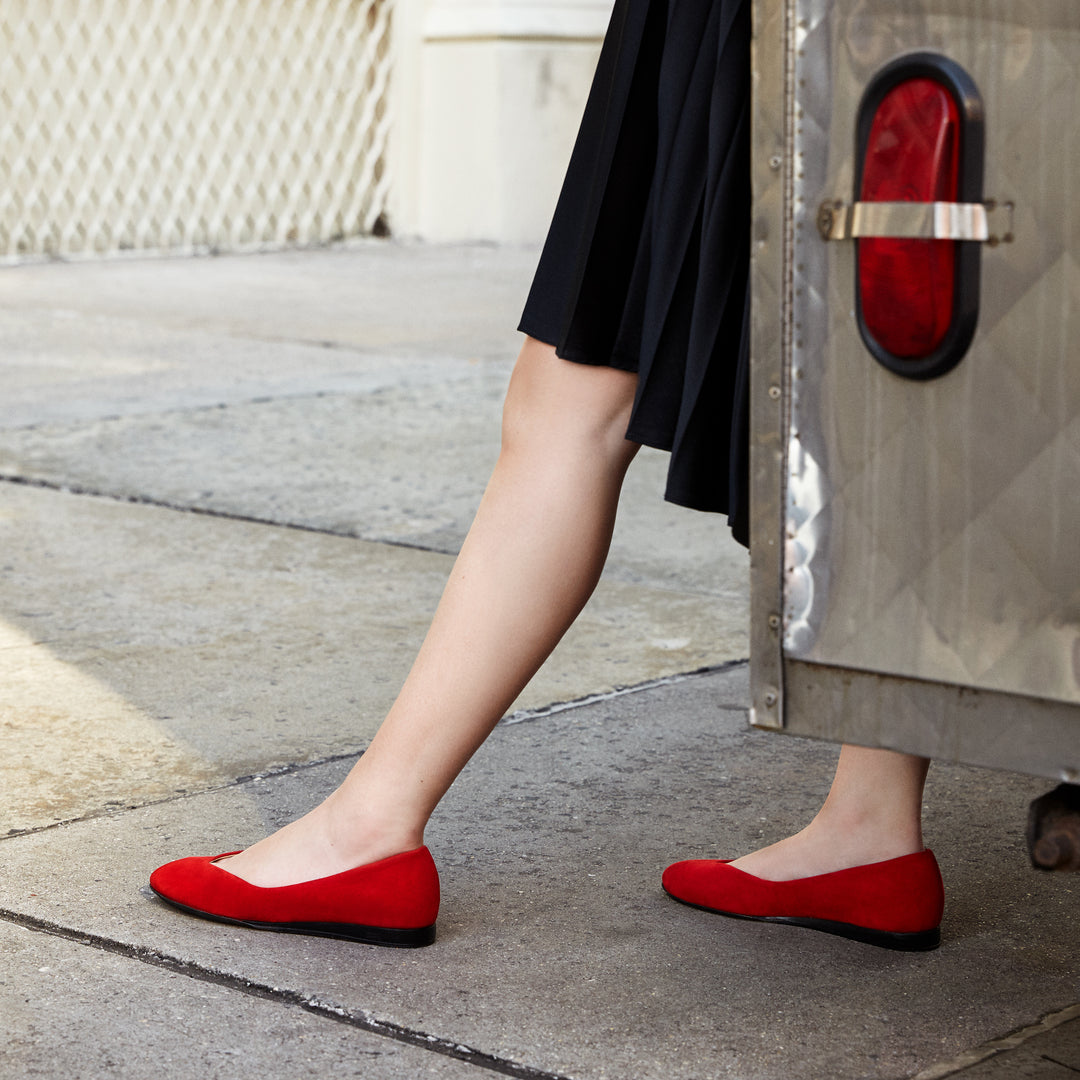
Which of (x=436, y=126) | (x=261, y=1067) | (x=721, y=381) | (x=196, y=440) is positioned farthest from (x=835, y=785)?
(x=436, y=126)

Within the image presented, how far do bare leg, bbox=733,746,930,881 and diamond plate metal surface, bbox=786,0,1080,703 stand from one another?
55 centimetres

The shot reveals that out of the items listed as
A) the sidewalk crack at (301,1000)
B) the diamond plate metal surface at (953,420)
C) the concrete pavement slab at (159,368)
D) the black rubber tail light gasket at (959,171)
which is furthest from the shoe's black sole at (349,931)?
the concrete pavement slab at (159,368)

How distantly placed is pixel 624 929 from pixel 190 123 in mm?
8201

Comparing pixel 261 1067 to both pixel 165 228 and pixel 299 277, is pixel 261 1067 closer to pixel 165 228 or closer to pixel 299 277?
pixel 299 277

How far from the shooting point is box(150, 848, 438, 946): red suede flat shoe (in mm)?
1850

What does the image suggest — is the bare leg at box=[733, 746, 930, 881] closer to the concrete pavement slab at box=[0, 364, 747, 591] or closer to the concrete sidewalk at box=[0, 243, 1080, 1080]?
the concrete sidewalk at box=[0, 243, 1080, 1080]

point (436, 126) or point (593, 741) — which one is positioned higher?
point (436, 126)

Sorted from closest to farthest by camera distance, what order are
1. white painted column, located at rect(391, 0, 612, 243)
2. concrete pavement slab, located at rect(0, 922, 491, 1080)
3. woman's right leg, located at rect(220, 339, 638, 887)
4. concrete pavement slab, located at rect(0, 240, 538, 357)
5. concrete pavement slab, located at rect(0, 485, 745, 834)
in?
concrete pavement slab, located at rect(0, 922, 491, 1080)
woman's right leg, located at rect(220, 339, 638, 887)
concrete pavement slab, located at rect(0, 485, 745, 834)
concrete pavement slab, located at rect(0, 240, 538, 357)
white painted column, located at rect(391, 0, 612, 243)

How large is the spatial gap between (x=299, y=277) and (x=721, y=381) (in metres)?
6.88

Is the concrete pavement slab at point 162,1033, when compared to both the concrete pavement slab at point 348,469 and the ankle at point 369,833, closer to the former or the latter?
the ankle at point 369,833

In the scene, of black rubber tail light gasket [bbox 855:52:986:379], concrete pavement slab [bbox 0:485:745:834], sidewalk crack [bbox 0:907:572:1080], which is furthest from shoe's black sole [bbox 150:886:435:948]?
black rubber tail light gasket [bbox 855:52:986:379]

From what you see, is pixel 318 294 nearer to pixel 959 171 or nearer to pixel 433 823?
pixel 433 823

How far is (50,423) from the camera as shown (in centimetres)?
468

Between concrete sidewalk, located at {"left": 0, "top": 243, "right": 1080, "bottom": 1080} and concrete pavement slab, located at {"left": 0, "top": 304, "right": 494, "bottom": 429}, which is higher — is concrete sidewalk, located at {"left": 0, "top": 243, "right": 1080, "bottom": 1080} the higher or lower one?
the lower one
